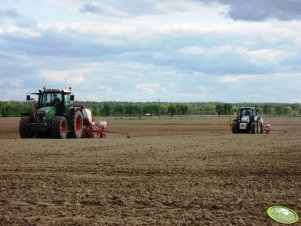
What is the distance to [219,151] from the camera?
2039 centimetres

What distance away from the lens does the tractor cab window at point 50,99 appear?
2822 cm

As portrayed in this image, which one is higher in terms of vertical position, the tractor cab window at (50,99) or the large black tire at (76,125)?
the tractor cab window at (50,99)

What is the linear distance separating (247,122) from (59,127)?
45.4ft

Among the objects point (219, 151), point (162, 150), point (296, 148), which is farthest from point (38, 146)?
point (296, 148)

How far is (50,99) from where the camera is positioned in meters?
28.4

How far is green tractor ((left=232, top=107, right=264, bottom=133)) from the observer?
35438 millimetres

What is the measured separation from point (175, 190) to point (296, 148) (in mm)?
11395

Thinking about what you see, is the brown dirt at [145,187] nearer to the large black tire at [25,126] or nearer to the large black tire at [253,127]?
the large black tire at [25,126]

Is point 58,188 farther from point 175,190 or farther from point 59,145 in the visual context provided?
point 59,145
